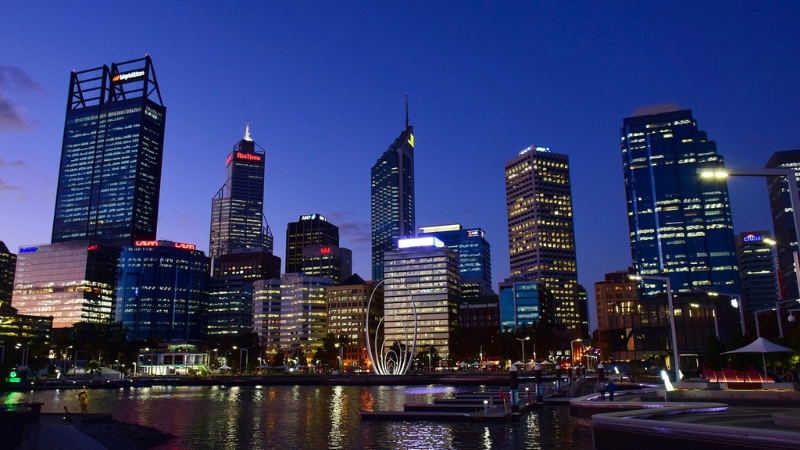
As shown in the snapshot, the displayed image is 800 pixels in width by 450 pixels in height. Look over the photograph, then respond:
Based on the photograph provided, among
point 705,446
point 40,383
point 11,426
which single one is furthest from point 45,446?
point 40,383

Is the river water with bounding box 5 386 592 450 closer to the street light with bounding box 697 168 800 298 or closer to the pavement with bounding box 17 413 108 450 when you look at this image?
the pavement with bounding box 17 413 108 450

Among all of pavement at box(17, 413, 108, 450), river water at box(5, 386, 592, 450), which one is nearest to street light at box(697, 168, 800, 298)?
river water at box(5, 386, 592, 450)

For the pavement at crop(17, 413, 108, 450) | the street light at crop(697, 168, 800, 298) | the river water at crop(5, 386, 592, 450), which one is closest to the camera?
the street light at crop(697, 168, 800, 298)

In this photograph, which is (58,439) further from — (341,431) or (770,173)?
(770,173)

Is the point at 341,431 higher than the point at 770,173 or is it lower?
lower

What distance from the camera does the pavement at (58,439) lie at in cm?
3119

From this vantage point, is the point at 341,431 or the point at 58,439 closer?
the point at 58,439

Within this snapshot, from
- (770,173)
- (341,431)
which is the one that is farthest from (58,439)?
(770,173)

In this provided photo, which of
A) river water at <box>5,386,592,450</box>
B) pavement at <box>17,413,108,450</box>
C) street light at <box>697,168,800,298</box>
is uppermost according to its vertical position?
street light at <box>697,168,800,298</box>

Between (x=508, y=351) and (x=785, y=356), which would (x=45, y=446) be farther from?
(x=508, y=351)

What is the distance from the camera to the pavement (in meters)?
31.2

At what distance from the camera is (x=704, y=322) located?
103250 mm

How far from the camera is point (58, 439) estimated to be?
33938mm

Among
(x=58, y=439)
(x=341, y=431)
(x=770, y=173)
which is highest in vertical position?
(x=770, y=173)
